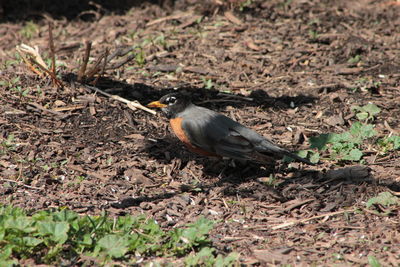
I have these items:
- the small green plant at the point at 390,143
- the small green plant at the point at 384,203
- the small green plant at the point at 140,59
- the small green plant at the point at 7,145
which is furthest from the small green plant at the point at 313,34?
the small green plant at the point at 7,145

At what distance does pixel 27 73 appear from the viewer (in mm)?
7293

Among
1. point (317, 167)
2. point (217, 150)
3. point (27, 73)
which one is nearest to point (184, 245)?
point (217, 150)

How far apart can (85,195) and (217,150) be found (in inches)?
58.7

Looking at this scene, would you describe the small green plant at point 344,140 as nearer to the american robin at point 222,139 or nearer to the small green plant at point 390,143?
the small green plant at point 390,143

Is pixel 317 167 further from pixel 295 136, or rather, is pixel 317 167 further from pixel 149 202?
pixel 149 202

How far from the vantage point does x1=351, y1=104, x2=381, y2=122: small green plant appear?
689cm

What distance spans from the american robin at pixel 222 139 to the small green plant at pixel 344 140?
17.5 inches

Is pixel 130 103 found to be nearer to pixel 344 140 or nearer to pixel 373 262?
pixel 344 140

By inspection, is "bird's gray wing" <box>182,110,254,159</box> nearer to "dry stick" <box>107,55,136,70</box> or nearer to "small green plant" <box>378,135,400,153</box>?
"small green plant" <box>378,135,400,153</box>

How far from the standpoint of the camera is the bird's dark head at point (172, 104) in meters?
6.49

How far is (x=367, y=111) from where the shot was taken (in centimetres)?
697

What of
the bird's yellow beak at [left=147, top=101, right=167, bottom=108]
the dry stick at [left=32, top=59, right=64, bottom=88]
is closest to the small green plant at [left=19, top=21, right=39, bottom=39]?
the dry stick at [left=32, top=59, right=64, bottom=88]

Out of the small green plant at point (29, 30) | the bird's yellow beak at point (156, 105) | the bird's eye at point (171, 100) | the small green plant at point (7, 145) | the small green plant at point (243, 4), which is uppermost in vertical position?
the small green plant at point (243, 4)

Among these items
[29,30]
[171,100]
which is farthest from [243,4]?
[171,100]
